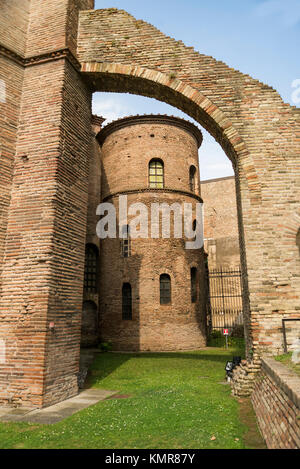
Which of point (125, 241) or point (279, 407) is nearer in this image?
point (279, 407)

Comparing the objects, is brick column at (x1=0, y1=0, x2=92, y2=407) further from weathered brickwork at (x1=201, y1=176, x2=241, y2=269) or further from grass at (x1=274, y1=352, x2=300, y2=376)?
weathered brickwork at (x1=201, y1=176, x2=241, y2=269)

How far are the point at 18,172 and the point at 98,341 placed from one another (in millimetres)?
10095

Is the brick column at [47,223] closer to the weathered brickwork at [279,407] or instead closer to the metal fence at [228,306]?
the weathered brickwork at [279,407]

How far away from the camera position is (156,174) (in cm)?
1500

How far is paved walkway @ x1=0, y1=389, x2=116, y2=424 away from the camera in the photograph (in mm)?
4551

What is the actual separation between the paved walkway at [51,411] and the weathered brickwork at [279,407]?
112 inches

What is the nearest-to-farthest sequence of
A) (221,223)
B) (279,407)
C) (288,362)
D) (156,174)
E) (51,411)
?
→ 1. (279,407)
2. (288,362)
3. (51,411)
4. (156,174)
5. (221,223)

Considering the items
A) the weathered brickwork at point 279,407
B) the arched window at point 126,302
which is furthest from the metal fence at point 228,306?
the weathered brickwork at point 279,407

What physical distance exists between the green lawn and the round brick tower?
6.04 metres

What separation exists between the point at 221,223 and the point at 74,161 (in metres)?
20.6

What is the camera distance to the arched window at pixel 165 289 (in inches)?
540

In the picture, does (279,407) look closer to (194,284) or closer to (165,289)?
(165,289)

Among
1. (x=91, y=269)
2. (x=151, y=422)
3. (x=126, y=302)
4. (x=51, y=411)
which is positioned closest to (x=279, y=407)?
(x=151, y=422)

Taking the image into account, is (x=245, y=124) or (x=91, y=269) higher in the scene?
(x=245, y=124)
